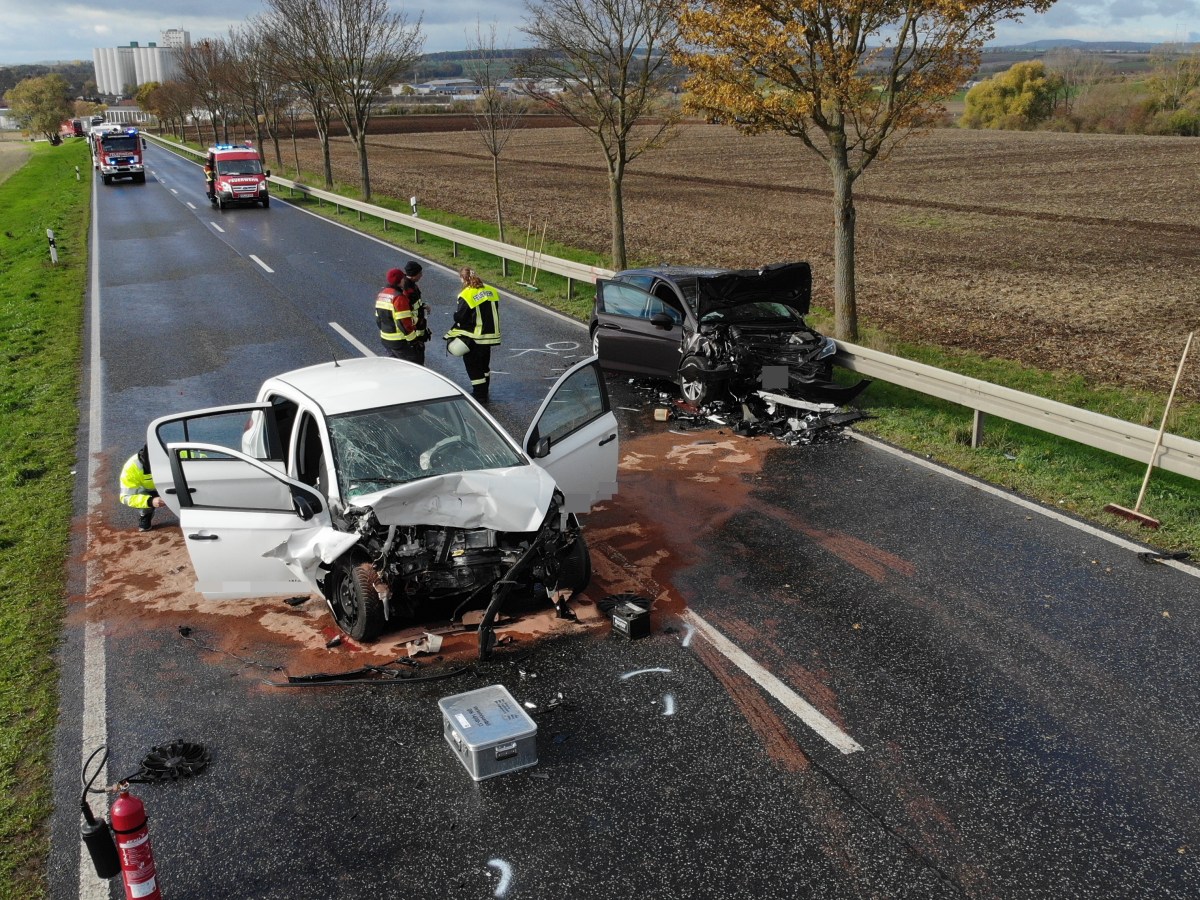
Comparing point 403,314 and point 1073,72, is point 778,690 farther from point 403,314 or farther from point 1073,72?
point 1073,72

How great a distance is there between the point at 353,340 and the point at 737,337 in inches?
277

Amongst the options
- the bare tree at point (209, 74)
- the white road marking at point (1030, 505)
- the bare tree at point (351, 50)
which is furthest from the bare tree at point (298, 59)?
the white road marking at point (1030, 505)

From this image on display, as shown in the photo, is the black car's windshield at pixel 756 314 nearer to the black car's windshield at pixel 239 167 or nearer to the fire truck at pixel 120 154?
the black car's windshield at pixel 239 167

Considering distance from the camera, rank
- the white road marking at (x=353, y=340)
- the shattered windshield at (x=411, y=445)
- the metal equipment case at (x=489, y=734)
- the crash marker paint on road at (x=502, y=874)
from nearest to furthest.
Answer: the crash marker paint on road at (x=502, y=874) → the metal equipment case at (x=489, y=734) → the shattered windshield at (x=411, y=445) → the white road marking at (x=353, y=340)

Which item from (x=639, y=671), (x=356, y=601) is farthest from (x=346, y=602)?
(x=639, y=671)

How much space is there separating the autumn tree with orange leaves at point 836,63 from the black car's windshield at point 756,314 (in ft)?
7.78

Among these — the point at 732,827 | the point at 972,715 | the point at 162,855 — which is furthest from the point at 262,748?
the point at 972,715

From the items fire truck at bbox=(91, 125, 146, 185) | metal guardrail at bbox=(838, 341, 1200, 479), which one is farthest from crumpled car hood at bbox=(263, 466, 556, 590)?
fire truck at bbox=(91, 125, 146, 185)

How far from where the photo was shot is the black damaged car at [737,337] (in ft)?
39.3

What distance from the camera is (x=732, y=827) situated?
4.99 meters

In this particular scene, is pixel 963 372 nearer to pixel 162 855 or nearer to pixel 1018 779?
pixel 1018 779

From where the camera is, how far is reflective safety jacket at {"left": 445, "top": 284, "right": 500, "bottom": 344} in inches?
471

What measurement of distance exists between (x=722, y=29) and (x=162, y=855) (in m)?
12.2

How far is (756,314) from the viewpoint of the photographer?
12.5 m
